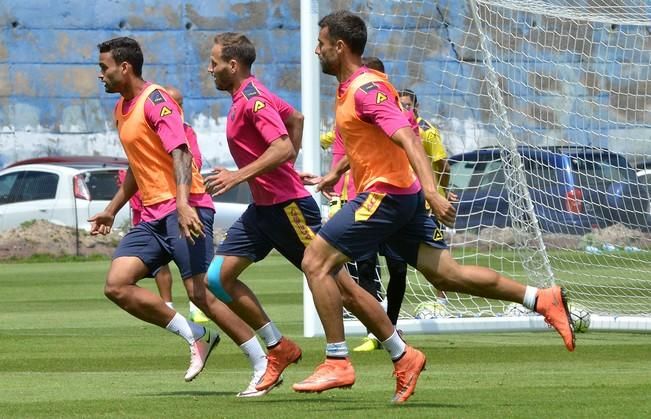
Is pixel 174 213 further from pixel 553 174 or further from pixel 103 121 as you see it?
pixel 103 121

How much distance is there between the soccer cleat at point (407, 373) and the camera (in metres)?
8.08

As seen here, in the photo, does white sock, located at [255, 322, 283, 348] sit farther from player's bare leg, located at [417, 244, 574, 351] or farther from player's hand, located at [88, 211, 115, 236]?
player's hand, located at [88, 211, 115, 236]

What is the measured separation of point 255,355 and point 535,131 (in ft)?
22.3

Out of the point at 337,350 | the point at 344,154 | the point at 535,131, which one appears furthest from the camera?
the point at 535,131

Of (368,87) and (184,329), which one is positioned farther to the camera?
(184,329)

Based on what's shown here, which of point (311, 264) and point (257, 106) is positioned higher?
point (257, 106)

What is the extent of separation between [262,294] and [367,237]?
10805 mm

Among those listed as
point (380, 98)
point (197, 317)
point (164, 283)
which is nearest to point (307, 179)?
point (380, 98)

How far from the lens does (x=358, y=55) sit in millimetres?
8469

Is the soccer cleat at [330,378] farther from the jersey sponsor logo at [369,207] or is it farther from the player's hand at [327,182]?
the player's hand at [327,182]

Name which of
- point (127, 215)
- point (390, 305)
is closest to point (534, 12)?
point (390, 305)

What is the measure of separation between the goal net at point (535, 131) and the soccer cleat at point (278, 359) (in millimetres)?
4536

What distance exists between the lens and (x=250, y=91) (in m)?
8.90

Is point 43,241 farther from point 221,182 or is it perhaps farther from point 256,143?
point 221,182
